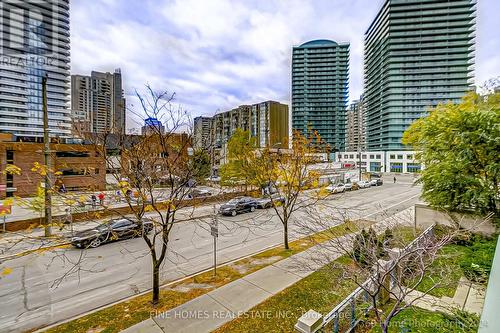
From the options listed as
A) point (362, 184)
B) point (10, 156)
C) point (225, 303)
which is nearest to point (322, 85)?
point (362, 184)

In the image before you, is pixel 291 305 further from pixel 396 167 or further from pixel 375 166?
pixel 375 166

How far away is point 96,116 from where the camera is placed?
25.1 feet

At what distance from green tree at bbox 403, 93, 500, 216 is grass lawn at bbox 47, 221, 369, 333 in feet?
24.5

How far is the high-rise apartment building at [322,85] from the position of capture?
108438 mm

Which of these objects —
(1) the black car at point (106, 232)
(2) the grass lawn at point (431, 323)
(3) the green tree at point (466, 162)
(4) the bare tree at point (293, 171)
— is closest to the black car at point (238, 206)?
(4) the bare tree at point (293, 171)

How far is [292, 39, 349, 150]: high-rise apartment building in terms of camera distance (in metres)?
108

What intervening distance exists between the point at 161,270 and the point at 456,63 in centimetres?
10423

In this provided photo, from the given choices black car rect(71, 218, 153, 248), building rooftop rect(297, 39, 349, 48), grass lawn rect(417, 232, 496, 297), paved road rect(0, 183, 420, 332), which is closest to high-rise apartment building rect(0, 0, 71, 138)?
black car rect(71, 218, 153, 248)

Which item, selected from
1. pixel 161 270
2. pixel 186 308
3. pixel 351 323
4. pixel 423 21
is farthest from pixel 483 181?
pixel 423 21

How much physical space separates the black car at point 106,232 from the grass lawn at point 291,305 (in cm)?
322

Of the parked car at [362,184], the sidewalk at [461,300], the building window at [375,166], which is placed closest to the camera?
the sidewalk at [461,300]

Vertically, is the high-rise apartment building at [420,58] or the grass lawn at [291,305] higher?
the high-rise apartment building at [420,58]

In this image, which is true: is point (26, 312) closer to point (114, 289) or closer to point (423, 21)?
point (114, 289)

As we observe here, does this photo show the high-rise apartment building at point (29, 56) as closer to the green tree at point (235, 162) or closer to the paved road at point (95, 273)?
the green tree at point (235, 162)
